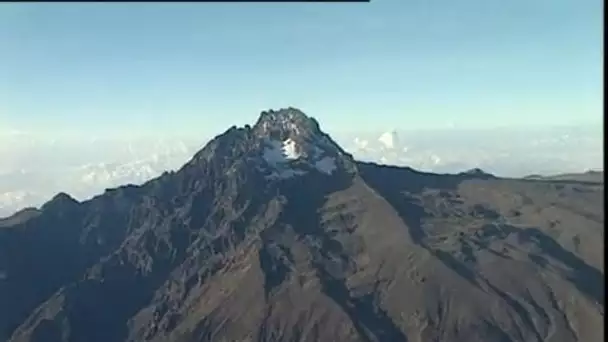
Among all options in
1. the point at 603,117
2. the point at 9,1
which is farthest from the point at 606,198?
the point at 9,1

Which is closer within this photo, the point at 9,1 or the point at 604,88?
the point at 604,88

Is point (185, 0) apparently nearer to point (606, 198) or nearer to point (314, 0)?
point (314, 0)

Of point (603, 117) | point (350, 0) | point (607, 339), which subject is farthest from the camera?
point (350, 0)

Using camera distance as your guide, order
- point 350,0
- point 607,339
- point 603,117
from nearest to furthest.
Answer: point 607,339, point 603,117, point 350,0

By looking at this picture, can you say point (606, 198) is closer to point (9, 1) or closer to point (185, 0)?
point (185, 0)

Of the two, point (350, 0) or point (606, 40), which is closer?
point (606, 40)

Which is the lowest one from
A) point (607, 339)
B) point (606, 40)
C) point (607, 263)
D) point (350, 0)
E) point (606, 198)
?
point (607, 339)

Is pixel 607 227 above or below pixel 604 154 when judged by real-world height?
below

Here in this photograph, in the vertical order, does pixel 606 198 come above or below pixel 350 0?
below

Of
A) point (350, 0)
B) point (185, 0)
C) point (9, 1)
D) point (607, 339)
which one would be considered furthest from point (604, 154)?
point (9, 1)
